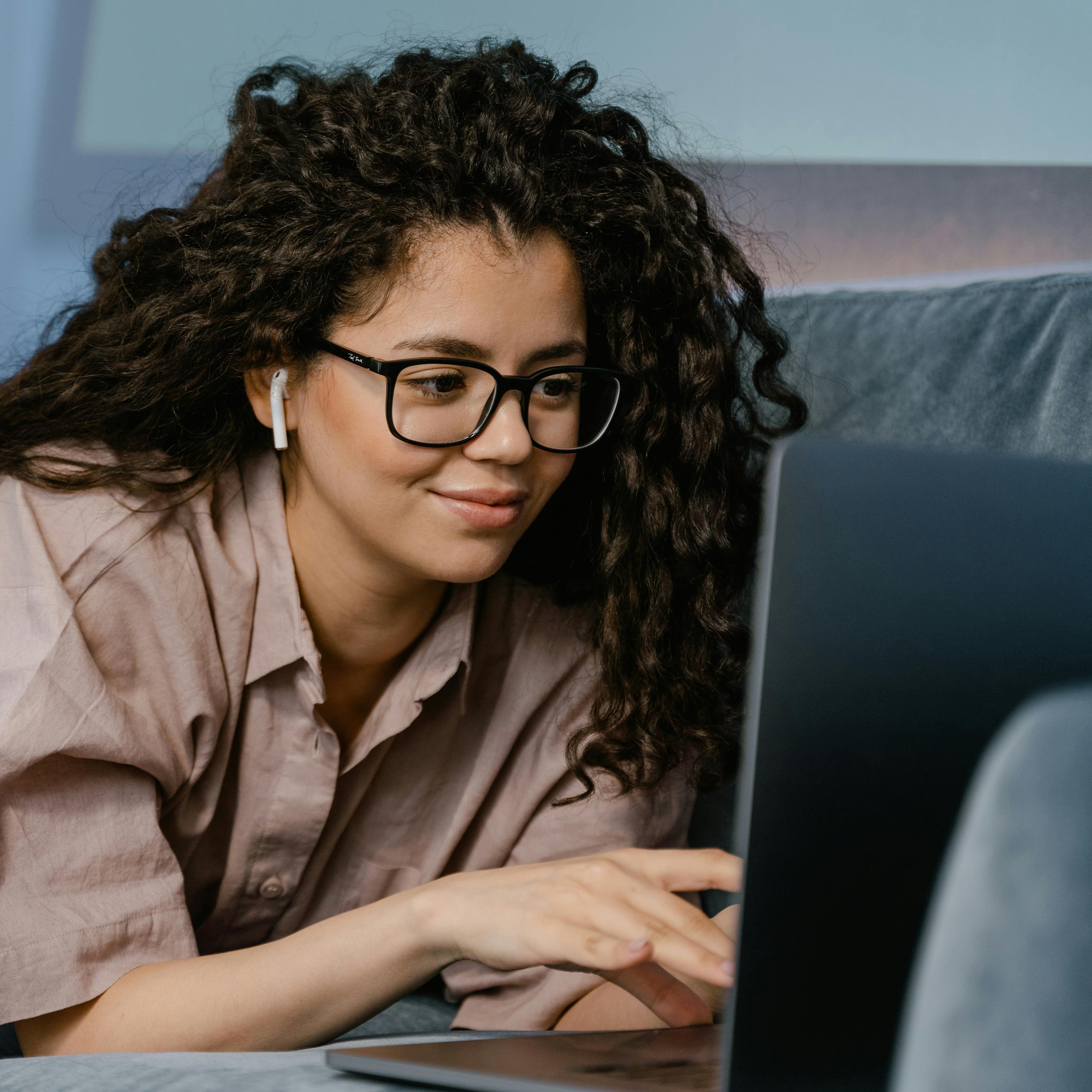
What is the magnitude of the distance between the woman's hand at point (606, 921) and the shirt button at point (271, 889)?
373mm

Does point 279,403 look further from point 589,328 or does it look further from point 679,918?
point 679,918

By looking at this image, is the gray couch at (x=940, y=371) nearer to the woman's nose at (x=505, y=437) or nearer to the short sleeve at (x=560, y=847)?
the short sleeve at (x=560, y=847)

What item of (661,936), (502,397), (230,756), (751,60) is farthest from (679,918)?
(751,60)

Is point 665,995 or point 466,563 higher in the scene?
point 466,563

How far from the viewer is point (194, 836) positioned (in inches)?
45.1

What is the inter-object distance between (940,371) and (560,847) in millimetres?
658

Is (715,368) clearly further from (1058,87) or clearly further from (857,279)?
(1058,87)

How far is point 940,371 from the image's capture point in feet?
4.17

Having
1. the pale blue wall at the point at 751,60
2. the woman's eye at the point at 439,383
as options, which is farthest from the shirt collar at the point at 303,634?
the pale blue wall at the point at 751,60

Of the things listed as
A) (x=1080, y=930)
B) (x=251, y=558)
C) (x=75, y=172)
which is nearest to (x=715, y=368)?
(x=251, y=558)

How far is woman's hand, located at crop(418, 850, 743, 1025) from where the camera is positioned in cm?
71

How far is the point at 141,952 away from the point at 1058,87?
1490mm

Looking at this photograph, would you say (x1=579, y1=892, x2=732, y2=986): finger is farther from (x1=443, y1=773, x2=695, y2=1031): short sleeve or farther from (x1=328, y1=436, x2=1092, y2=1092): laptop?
(x1=443, y1=773, x2=695, y2=1031): short sleeve

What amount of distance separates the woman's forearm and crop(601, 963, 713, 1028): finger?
0.48 ft
